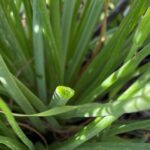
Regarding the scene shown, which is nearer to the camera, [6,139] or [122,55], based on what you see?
[6,139]

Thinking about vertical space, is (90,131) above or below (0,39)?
below

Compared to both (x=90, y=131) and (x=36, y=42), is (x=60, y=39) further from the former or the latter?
(x=90, y=131)

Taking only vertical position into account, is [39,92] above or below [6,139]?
above

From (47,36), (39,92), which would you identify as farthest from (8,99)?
(47,36)

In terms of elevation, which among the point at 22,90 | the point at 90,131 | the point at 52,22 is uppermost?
the point at 52,22

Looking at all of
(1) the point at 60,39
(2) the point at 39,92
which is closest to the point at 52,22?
(1) the point at 60,39

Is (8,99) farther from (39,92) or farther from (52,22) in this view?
(52,22)
